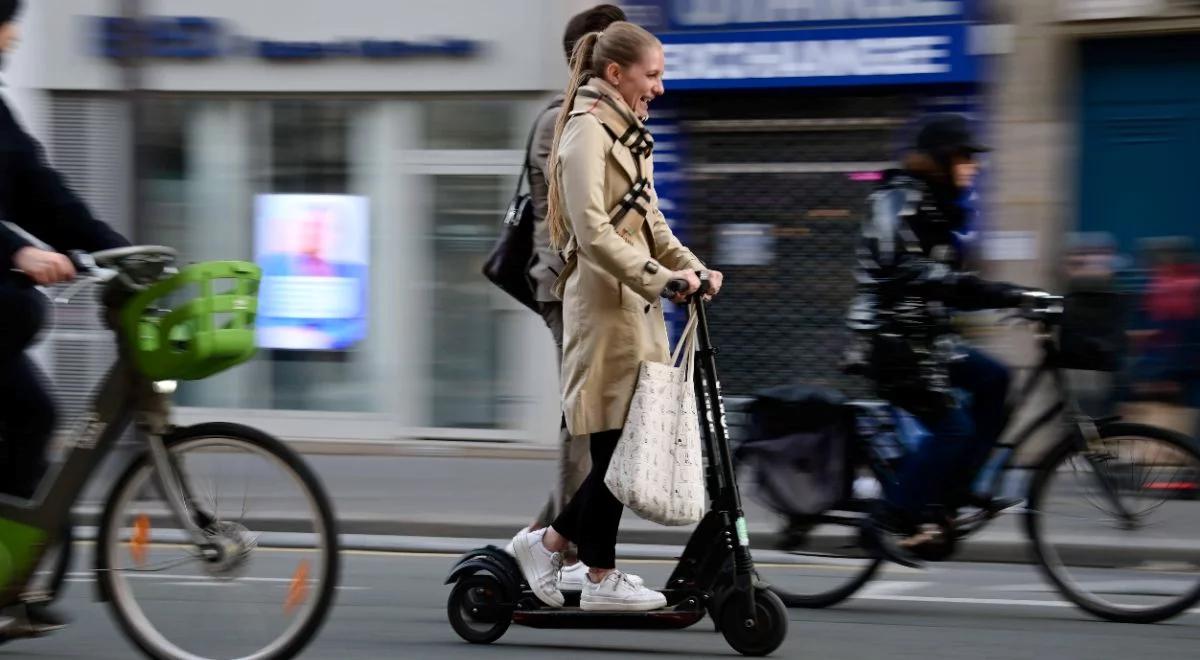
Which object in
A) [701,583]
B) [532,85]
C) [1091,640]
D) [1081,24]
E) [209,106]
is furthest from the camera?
[209,106]

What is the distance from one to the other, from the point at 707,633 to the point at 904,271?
136cm

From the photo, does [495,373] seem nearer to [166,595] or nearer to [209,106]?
[209,106]

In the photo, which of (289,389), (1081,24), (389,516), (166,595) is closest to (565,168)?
(166,595)

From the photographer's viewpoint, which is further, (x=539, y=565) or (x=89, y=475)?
(x=539, y=565)

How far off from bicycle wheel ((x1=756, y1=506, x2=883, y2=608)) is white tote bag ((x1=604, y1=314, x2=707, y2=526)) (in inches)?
41.2

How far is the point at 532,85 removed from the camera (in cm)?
1184

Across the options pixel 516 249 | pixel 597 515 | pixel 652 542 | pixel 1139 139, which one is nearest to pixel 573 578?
pixel 597 515

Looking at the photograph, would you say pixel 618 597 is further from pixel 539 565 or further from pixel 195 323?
pixel 195 323

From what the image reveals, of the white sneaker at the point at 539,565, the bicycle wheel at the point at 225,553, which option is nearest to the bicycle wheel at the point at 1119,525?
the white sneaker at the point at 539,565

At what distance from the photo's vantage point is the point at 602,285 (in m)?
4.61

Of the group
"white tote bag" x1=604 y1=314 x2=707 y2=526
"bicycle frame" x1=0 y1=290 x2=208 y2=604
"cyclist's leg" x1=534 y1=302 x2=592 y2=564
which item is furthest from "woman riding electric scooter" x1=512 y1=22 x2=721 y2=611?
"bicycle frame" x1=0 y1=290 x2=208 y2=604

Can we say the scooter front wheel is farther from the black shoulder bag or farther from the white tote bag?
the black shoulder bag

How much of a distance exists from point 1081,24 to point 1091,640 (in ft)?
22.2

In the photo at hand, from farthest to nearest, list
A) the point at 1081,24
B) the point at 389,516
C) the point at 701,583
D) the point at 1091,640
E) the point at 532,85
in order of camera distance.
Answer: the point at 532,85
the point at 1081,24
the point at 389,516
the point at 1091,640
the point at 701,583
